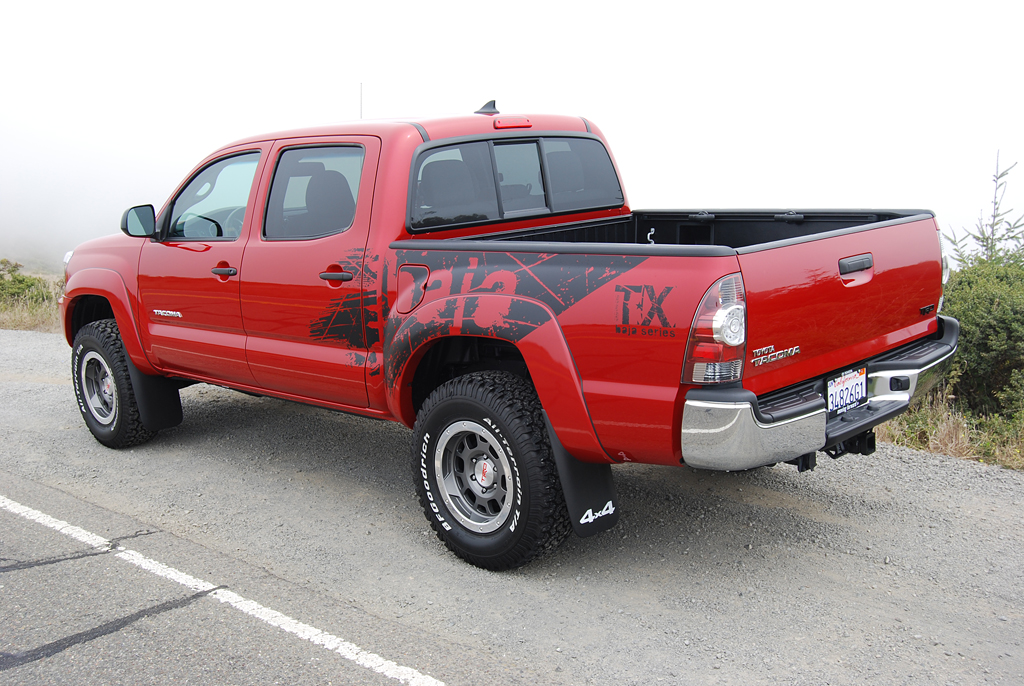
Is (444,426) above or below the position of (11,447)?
above

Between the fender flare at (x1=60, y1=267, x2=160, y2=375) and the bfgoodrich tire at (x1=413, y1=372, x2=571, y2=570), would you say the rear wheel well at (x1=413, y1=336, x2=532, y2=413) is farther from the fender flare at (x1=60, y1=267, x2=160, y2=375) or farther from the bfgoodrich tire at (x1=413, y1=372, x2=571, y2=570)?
the fender flare at (x1=60, y1=267, x2=160, y2=375)

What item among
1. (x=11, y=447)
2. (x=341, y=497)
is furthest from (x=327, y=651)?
(x=11, y=447)

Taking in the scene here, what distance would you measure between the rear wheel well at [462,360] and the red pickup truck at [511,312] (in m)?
0.02

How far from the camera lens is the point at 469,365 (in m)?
4.31

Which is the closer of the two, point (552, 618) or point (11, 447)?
point (552, 618)

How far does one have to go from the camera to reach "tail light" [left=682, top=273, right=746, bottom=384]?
9.96ft

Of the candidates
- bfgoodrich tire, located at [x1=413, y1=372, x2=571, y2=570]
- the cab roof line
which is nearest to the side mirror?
the cab roof line

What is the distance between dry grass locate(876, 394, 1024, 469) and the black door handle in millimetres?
3842

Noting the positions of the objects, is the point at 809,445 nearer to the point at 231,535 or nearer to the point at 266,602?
the point at 266,602

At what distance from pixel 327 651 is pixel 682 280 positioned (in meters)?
1.93

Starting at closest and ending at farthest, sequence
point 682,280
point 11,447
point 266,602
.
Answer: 1. point 682,280
2. point 266,602
3. point 11,447

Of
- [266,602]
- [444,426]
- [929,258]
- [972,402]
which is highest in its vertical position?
[929,258]

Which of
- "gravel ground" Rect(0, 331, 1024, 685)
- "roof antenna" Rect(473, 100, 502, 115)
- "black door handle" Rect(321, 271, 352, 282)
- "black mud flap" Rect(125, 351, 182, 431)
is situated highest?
"roof antenna" Rect(473, 100, 502, 115)

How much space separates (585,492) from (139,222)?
11.3ft
